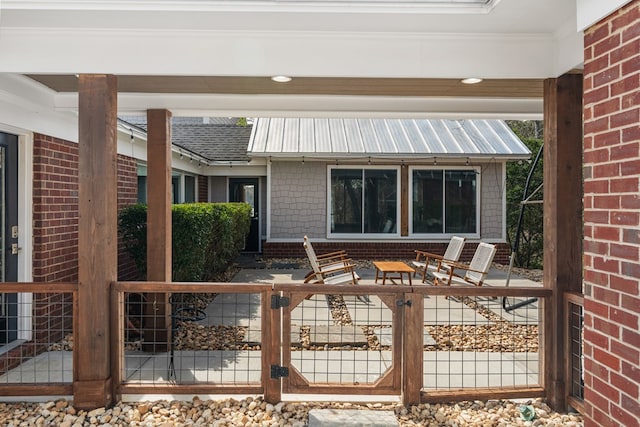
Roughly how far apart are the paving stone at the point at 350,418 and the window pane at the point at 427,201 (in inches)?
314

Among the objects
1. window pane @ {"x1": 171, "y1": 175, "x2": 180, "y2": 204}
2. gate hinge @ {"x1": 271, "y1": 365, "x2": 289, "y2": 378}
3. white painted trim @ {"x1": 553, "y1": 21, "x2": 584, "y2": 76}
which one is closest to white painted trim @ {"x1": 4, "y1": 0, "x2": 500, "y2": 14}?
white painted trim @ {"x1": 553, "y1": 21, "x2": 584, "y2": 76}

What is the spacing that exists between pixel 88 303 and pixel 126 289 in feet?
0.96

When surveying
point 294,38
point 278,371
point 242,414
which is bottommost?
point 242,414

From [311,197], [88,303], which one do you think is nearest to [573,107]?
[88,303]

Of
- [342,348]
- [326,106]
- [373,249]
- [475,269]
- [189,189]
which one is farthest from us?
[189,189]

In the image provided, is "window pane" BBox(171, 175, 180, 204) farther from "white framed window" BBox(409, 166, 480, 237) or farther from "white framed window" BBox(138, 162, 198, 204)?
"white framed window" BBox(409, 166, 480, 237)

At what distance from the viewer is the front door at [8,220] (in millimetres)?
4312

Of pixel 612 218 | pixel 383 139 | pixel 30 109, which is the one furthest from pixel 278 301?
pixel 383 139

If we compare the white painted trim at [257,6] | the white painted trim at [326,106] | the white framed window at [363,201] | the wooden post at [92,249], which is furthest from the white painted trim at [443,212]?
the wooden post at [92,249]

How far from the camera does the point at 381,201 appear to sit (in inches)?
425

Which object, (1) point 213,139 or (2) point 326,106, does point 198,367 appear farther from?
(1) point 213,139

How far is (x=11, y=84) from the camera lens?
3992mm

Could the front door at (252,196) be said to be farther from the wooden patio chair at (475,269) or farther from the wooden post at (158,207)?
the wooden post at (158,207)

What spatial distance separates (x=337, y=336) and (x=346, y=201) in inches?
240
